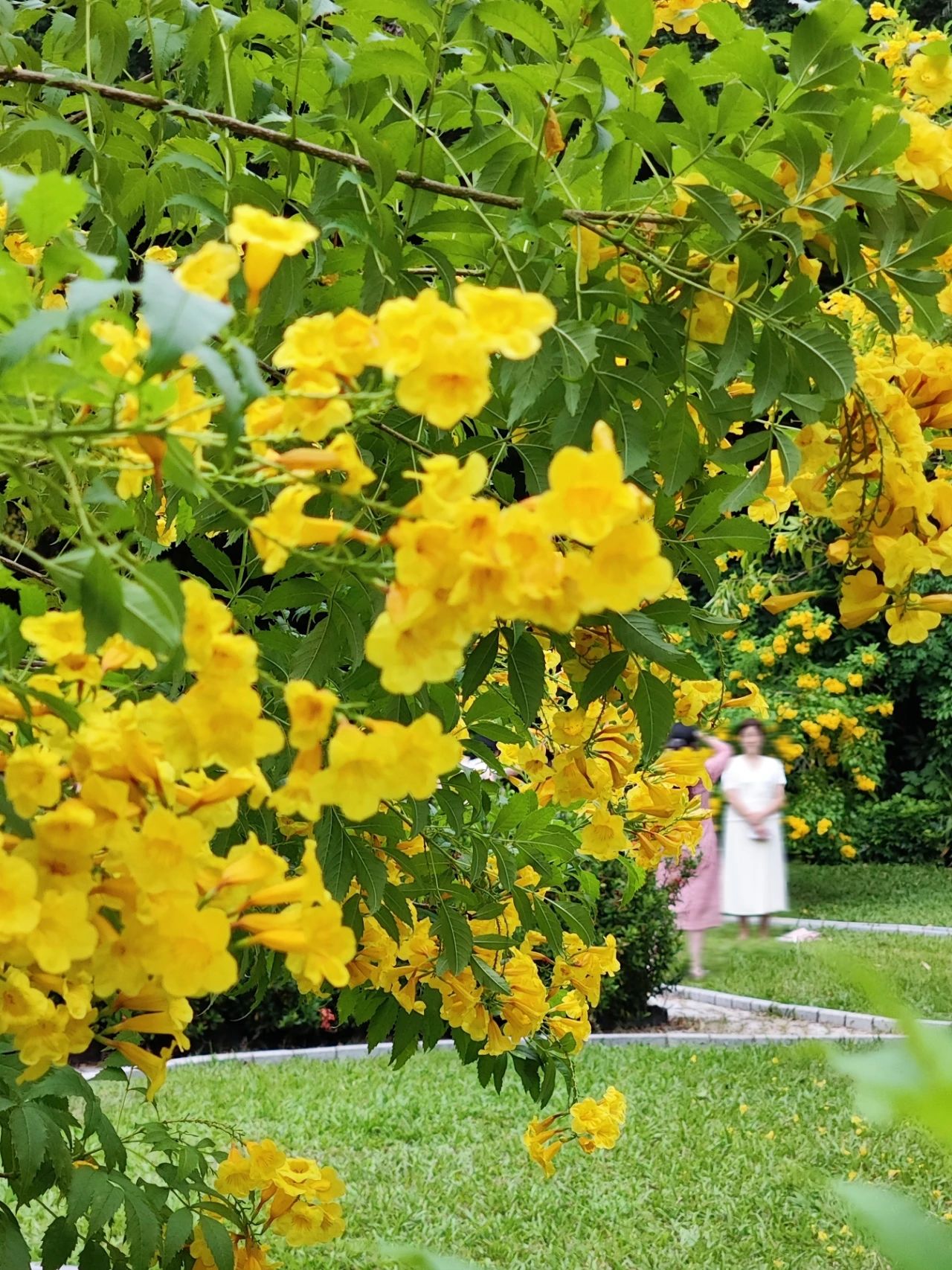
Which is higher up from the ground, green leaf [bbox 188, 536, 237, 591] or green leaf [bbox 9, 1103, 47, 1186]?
green leaf [bbox 188, 536, 237, 591]

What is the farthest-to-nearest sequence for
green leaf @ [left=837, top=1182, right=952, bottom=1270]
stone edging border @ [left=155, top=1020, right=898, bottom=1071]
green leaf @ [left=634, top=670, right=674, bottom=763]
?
stone edging border @ [left=155, top=1020, right=898, bottom=1071]
green leaf @ [left=634, top=670, right=674, bottom=763]
green leaf @ [left=837, top=1182, right=952, bottom=1270]

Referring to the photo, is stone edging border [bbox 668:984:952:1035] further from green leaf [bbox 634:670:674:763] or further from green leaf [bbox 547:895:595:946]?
green leaf [bbox 634:670:674:763]

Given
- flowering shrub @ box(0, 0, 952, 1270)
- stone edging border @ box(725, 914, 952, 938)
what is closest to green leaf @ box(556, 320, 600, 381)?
flowering shrub @ box(0, 0, 952, 1270)

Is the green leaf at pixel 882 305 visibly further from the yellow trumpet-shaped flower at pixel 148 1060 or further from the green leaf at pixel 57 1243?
the green leaf at pixel 57 1243

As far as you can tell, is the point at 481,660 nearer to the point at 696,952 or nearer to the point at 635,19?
the point at 635,19

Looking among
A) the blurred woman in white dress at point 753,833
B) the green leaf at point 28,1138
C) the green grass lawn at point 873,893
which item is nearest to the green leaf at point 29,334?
the green leaf at point 28,1138

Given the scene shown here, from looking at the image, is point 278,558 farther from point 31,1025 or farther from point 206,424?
point 31,1025

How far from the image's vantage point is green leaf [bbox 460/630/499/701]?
1.34 meters

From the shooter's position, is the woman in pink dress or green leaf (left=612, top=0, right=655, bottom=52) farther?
the woman in pink dress

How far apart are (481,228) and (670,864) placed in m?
6.37

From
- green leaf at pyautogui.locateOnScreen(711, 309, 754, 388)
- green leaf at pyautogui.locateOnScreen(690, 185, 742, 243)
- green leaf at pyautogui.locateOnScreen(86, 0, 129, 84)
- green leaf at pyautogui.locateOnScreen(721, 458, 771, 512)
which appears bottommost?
green leaf at pyautogui.locateOnScreen(721, 458, 771, 512)

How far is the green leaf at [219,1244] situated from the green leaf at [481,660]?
1018 millimetres

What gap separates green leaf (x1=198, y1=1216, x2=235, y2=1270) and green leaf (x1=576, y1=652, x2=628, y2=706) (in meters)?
1.06

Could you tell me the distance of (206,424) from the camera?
70 cm
